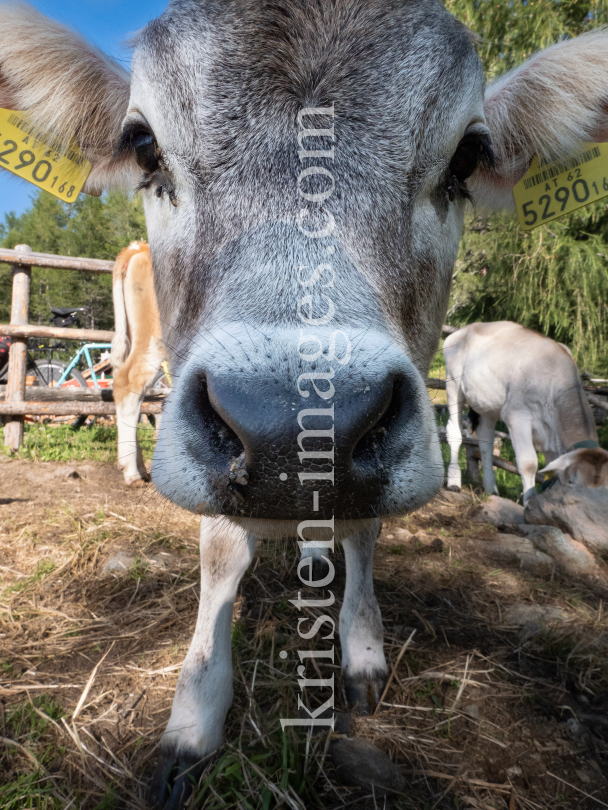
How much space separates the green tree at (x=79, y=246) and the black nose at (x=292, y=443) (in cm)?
3863

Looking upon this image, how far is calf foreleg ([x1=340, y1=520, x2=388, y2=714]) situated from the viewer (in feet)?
6.31

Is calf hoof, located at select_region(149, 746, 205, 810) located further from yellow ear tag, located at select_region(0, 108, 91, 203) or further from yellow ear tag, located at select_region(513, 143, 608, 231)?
yellow ear tag, located at select_region(513, 143, 608, 231)

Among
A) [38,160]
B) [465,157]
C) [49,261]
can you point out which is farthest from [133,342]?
[465,157]

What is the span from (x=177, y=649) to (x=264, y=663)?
1.35 feet

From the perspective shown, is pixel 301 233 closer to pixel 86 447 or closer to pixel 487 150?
pixel 487 150

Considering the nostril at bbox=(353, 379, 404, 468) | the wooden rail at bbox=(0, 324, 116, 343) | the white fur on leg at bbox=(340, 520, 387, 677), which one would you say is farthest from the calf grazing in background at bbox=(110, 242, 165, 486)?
the nostril at bbox=(353, 379, 404, 468)

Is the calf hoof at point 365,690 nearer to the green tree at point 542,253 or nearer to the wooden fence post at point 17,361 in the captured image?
the green tree at point 542,253

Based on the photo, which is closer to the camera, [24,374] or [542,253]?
[24,374]

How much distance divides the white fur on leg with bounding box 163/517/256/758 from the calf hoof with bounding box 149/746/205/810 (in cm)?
2

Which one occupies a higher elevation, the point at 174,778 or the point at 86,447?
the point at 86,447

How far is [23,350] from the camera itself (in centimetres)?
597

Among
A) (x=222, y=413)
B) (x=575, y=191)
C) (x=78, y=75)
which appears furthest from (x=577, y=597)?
(x=78, y=75)

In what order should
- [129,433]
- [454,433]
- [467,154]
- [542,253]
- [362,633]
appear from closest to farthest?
[467,154]
[362,633]
[129,433]
[454,433]
[542,253]

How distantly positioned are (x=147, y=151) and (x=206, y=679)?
179 centimetres
